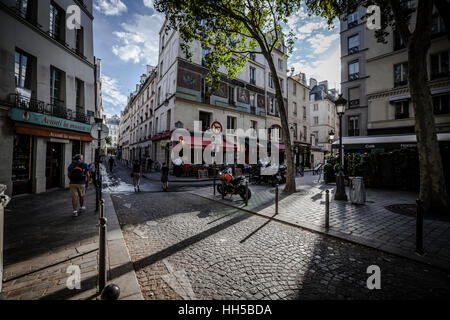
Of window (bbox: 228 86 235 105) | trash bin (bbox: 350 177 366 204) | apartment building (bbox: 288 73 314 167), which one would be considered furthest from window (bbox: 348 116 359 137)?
trash bin (bbox: 350 177 366 204)

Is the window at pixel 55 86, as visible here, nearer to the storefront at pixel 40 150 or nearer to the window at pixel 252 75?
the storefront at pixel 40 150

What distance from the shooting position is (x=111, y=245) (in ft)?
11.0

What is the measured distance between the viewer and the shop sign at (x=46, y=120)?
7665mm

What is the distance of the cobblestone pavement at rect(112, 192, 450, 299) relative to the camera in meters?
2.26

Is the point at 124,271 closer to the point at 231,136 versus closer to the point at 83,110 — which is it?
the point at 83,110

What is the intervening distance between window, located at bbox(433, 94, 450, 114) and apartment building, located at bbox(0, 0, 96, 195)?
24.9m

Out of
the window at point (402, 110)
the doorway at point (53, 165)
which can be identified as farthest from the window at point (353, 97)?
the doorway at point (53, 165)

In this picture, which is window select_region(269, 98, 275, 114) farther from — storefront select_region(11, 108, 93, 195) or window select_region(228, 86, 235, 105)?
storefront select_region(11, 108, 93, 195)

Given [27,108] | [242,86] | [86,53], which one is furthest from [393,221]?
[242,86]

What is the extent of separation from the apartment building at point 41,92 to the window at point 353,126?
76.0 feet

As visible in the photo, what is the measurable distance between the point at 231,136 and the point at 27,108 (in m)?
15.8

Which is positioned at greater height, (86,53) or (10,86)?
(86,53)

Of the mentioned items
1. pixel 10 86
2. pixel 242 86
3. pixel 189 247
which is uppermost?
pixel 242 86
